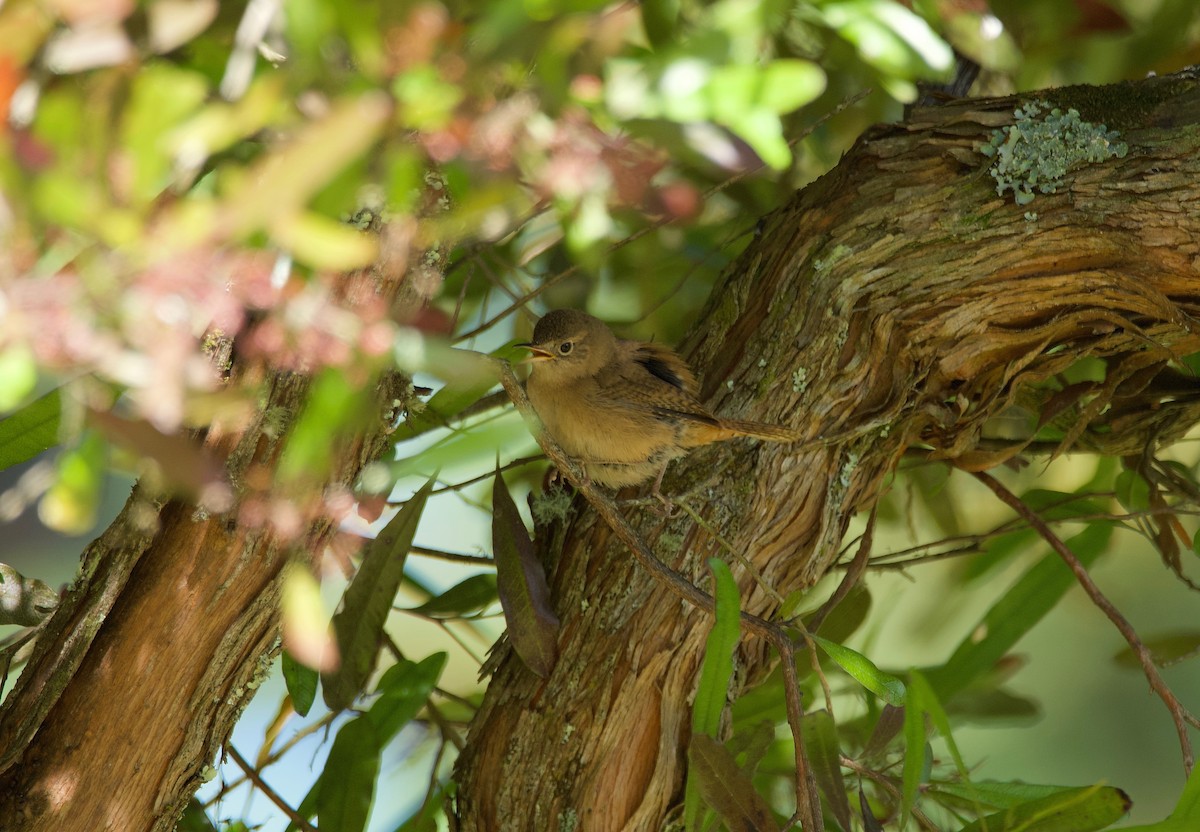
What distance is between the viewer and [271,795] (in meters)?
2.28

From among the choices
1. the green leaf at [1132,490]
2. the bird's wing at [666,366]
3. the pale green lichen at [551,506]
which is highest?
the bird's wing at [666,366]

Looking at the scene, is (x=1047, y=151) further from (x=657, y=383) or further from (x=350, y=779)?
(x=350, y=779)

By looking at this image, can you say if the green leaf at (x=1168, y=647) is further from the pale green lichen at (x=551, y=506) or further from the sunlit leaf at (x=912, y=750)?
the pale green lichen at (x=551, y=506)

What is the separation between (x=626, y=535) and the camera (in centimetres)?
203

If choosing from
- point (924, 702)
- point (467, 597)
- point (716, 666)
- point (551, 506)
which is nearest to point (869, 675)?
point (924, 702)

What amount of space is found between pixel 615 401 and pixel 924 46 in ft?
4.76

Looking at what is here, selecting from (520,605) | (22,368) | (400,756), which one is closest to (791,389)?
(520,605)

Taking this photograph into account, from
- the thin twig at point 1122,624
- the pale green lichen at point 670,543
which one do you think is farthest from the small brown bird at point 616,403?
the thin twig at point 1122,624

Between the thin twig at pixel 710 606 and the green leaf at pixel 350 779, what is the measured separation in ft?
2.37

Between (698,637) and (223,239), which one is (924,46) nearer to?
(223,239)

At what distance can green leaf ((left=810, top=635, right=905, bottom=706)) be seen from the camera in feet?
6.17

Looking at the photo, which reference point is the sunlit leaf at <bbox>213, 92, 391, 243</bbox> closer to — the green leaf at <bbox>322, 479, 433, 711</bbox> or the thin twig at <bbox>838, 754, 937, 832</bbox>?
the green leaf at <bbox>322, 479, 433, 711</bbox>

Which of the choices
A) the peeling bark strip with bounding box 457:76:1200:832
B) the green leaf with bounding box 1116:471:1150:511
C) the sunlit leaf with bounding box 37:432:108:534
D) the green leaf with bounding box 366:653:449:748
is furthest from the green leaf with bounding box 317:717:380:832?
the green leaf with bounding box 1116:471:1150:511

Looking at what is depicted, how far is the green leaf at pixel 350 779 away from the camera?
7.18 feet
